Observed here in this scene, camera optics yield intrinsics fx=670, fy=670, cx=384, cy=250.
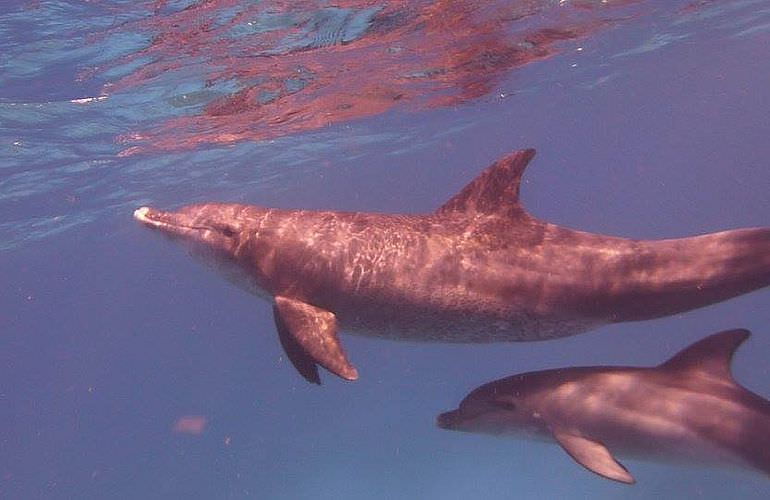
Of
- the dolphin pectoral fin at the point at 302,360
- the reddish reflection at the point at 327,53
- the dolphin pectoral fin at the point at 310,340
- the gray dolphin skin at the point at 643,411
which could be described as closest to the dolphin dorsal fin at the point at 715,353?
the gray dolphin skin at the point at 643,411

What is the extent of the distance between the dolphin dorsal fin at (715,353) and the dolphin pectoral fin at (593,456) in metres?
1.29

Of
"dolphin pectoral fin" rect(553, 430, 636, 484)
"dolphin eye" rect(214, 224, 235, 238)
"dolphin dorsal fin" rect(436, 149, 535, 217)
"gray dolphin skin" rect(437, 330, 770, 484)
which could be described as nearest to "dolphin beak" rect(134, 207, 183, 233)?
"dolphin eye" rect(214, 224, 235, 238)

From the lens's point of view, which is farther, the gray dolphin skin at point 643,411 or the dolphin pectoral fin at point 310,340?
the gray dolphin skin at point 643,411

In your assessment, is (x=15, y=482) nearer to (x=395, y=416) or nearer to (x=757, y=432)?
(x=395, y=416)

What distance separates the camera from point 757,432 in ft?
20.5

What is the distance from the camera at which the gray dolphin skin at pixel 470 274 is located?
6.28 meters

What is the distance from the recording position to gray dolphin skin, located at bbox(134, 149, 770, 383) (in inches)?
247

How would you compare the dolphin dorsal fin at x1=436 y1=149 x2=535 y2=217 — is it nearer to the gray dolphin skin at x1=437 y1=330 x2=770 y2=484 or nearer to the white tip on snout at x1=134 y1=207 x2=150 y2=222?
the gray dolphin skin at x1=437 y1=330 x2=770 y2=484

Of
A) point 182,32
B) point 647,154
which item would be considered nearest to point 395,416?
point 182,32

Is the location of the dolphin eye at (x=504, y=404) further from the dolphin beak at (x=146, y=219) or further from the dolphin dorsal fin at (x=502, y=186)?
the dolphin beak at (x=146, y=219)

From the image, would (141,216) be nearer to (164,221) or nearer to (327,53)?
(164,221)

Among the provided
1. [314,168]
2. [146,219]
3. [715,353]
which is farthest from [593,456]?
[314,168]

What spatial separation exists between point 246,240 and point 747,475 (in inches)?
225

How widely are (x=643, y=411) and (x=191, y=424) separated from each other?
240ft
